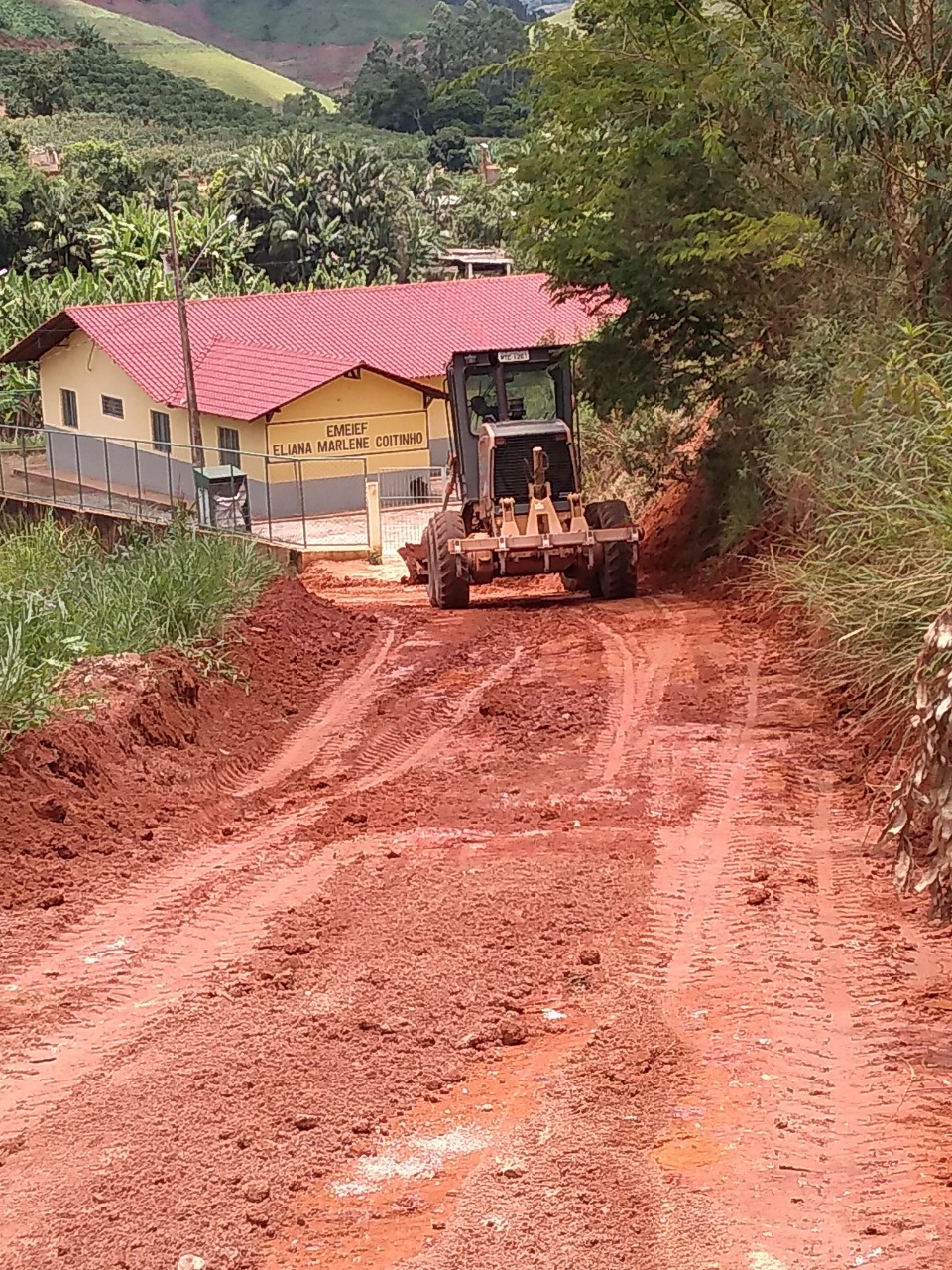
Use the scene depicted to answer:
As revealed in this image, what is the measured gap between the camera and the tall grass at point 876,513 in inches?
380

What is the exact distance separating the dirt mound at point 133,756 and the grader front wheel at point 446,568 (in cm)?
445

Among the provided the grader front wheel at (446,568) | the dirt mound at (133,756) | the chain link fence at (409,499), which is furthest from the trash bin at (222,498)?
the dirt mound at (133,756)

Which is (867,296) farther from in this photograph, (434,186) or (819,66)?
(434,186)

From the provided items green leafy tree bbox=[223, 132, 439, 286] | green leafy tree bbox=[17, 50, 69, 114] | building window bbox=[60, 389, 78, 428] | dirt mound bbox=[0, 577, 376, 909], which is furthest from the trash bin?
green leafy tree bbox=[17, 50, 69, 114]

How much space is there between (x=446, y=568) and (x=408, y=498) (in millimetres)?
21018

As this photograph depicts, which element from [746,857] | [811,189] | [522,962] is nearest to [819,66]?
[811,189]

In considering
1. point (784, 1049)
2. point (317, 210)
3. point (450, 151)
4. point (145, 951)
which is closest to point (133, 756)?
point (145, 951)

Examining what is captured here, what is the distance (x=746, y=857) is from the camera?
8062 millimetres

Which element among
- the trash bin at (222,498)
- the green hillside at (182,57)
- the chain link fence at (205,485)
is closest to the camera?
the trash bin at (222,498)

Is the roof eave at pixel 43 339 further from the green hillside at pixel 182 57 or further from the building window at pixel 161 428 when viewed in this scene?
the green hillside at pixel 182 57

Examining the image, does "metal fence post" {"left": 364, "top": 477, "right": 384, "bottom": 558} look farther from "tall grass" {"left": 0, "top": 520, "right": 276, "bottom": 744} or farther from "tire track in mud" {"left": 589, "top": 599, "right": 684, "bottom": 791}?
"tire track in mud" {"left": 589, "top": 599, "right": 684, "bottom": 791}

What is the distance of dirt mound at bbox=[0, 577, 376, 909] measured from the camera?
27.0ft

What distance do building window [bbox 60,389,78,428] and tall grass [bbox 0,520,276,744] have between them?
3359 centimetres

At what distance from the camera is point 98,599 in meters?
12.4
